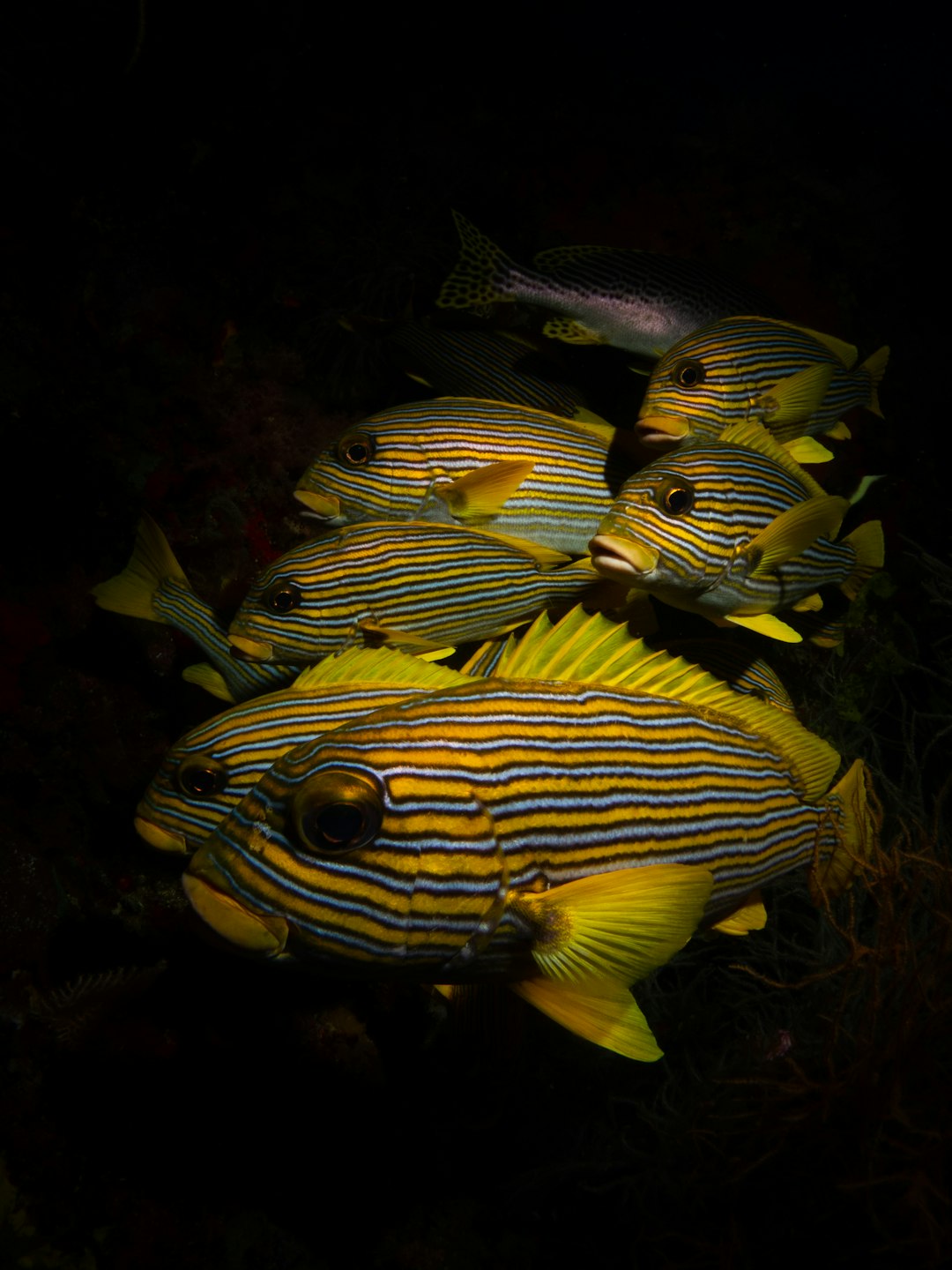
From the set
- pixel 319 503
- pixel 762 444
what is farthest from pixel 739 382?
pixel 319 503

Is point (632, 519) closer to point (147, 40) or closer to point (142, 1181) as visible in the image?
point (142, 1181)

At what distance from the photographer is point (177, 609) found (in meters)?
2.61

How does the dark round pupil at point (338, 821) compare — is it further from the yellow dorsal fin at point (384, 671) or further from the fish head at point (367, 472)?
the fish head at point (367, 472)

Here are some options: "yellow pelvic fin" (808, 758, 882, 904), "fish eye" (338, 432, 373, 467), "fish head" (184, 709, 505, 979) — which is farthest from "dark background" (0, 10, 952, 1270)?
"fish head" (184, 709, 505, 979)

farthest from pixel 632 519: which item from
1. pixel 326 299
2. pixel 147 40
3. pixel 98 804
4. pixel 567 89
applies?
pixel 147 40

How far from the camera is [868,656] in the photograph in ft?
12.4

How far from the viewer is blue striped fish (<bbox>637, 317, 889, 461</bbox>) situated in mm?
2766

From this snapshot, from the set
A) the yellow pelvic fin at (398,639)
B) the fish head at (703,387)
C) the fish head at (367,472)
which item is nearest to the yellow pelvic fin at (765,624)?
the fish head at (703,387)

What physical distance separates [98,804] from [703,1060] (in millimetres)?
3044

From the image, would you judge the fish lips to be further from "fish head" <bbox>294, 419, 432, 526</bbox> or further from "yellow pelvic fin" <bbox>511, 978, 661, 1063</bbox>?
"yellow pelvic fin" <bbox>511, 978, 661, 1063</bbox>

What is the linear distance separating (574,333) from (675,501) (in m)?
1.67

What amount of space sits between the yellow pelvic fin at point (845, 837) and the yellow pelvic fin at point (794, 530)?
779mm

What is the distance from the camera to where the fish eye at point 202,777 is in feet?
6.23

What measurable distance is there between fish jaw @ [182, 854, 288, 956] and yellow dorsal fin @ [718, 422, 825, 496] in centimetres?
240
